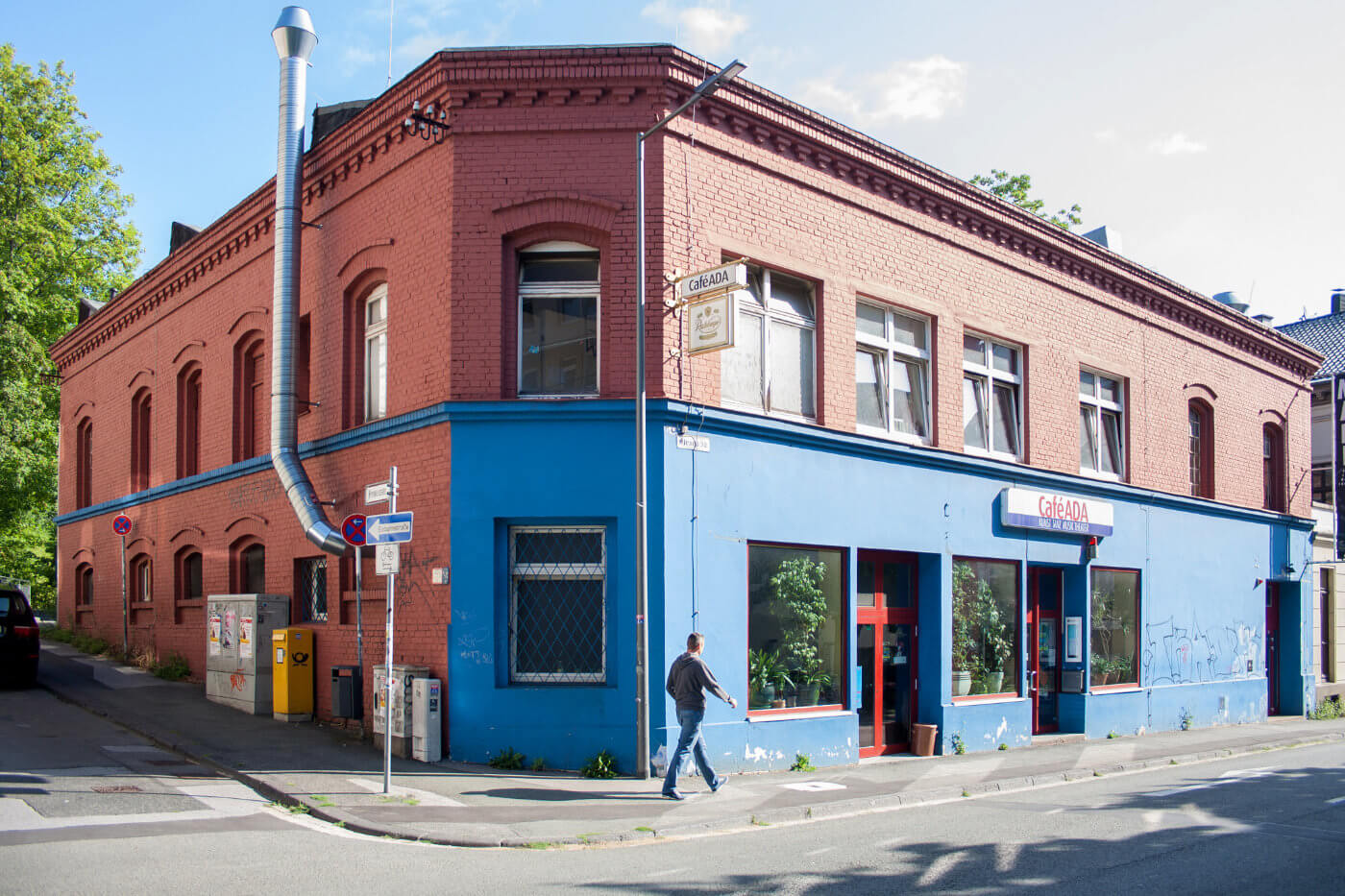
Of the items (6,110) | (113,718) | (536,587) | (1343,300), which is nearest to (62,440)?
(6,110)

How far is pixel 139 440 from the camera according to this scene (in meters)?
23.3

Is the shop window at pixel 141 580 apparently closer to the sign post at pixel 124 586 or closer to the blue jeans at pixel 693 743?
the sign post at pixel 124 586

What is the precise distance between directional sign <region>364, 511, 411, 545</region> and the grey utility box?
6160 millimetres

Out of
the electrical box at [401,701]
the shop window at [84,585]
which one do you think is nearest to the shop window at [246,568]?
the electrical box at [401,701]

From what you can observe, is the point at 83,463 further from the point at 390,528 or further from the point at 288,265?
the point at 390,528

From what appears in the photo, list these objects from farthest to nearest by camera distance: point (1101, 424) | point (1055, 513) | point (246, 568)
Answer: point (1101, 424), point (246, 568), point (1055, 513)

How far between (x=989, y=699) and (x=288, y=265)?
11.9 meters

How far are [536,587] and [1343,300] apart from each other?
37253 millimetres

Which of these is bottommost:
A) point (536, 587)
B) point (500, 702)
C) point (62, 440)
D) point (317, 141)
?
point (500, 702)

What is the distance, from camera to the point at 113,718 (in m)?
15.5

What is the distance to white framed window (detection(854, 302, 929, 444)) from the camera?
1580 centimetres

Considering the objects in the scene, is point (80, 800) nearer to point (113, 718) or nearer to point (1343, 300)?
point (113, 718)

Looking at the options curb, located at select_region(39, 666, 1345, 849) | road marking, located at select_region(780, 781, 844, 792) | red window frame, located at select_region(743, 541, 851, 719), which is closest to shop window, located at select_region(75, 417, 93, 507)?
curb, located at select_region(39, 666, 1345, 849)

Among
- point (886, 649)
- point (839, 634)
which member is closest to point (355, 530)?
point (839, 634)
